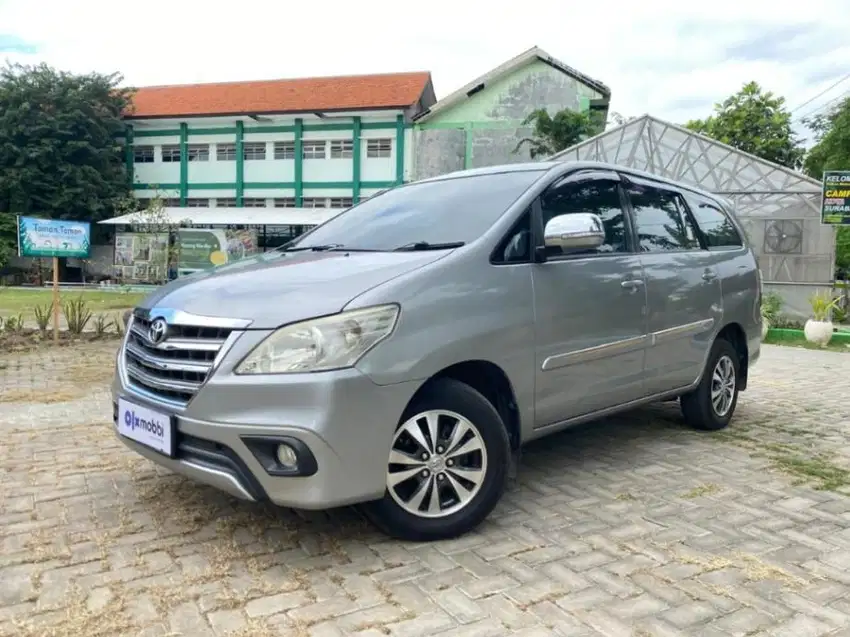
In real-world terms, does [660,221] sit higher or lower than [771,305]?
higher

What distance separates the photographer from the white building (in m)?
32.2

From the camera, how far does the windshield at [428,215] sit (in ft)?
11.5

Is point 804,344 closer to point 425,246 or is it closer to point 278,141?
point 425,246

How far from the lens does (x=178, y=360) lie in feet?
9.32

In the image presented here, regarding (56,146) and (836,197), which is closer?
(836,197)

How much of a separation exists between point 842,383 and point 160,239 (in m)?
15.2

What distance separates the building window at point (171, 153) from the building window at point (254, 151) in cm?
379

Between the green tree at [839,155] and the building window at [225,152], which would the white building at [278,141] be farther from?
the green tree at [839,155]

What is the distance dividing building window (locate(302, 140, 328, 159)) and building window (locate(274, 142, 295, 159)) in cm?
69

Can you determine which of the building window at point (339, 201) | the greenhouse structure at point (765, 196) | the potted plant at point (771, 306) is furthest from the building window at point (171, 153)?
the potted plant at point (771, 306)

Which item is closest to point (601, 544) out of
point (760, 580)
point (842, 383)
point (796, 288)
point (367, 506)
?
point (760, 580)

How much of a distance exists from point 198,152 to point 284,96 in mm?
Answer: 5266

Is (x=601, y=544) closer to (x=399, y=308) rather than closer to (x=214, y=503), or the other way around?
(x=399, y=308)

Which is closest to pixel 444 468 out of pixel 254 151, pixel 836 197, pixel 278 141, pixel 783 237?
pixel 836 197
